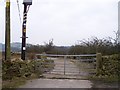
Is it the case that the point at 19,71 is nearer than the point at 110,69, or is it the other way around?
the point at 19,71

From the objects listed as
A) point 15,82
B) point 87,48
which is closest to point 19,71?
point 15,82

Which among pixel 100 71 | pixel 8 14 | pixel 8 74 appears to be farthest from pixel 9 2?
pixel 100 71

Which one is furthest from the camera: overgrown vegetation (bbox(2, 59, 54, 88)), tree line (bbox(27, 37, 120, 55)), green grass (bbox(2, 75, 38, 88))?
tree line (bbox(27, 37, 120, 55))

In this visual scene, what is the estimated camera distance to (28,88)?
10906 mm

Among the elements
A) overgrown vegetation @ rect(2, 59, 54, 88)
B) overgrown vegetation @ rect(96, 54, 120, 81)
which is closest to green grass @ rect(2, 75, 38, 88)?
overgrown vegetation @ rect(2, 59, 54, 88)

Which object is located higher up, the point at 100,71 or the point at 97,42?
the point at 97,42

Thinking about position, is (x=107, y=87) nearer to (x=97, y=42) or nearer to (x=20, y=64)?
(x=20, y=64)

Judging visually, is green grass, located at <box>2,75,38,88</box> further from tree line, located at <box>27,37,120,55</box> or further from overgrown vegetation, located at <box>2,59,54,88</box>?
tree line, located at <box>27,37,120,55</box>

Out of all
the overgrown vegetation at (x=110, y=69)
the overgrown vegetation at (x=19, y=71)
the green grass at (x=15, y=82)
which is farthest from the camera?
the overgrown vegetation at (x=110, y=69)

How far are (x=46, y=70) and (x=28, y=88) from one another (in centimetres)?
581

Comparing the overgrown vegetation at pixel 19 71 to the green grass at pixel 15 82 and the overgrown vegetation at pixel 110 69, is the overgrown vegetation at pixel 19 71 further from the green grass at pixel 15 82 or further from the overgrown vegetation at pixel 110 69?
the overgrown vegetation at pixel 110 69

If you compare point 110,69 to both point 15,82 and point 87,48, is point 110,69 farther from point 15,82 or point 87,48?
point 87,48

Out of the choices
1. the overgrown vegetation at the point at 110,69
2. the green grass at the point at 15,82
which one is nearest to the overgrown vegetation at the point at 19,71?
the green grass at the point at 15,82

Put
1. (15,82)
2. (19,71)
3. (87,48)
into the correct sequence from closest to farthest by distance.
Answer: (15,82) < (19,71) < (87,48)
